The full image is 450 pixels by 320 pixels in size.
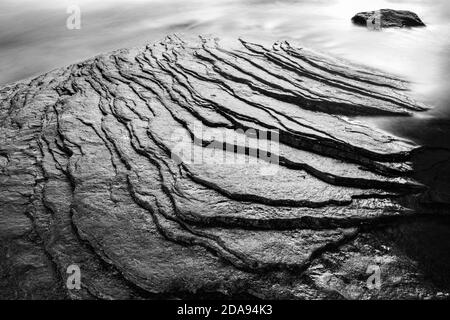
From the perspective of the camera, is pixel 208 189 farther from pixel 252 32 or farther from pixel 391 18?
pixel 391 18

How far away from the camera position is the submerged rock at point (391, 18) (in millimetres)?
8375

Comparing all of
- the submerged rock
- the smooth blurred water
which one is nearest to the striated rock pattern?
the smooth blurred water

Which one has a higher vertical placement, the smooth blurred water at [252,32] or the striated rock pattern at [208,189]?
the smooth blurred water at [252,32]

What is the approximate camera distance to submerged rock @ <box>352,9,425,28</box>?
8.38m

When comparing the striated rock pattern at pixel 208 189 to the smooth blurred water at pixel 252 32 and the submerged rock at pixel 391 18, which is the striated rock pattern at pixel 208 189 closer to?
the smooth blurred water at pixel 252 32

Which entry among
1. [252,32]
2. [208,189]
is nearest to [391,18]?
[252,32]

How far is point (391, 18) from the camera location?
8.51 meters

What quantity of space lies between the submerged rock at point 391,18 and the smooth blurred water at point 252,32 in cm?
27

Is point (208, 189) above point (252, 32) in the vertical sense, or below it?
below

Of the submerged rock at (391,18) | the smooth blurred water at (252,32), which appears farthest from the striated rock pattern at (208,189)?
the submerged rock at (391,18)

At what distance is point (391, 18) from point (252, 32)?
333 cm

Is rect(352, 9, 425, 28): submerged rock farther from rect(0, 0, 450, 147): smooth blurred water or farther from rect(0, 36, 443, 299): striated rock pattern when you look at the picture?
rect(0, 36, 443, 299): striated rock pattern

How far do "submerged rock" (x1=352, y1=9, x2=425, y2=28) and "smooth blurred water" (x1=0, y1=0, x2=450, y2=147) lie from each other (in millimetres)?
273
